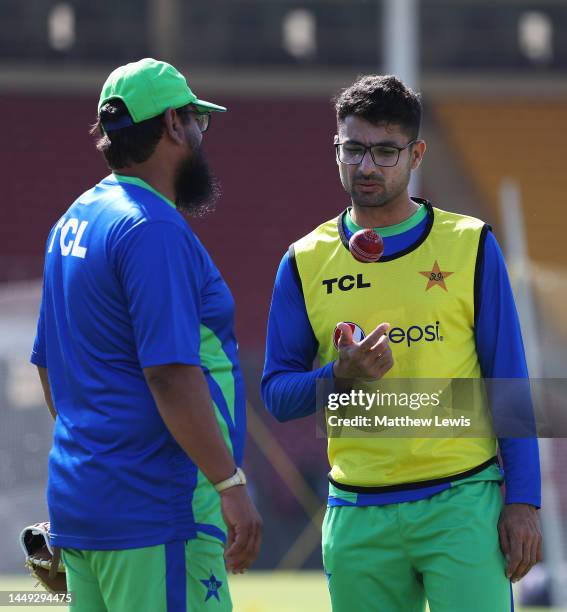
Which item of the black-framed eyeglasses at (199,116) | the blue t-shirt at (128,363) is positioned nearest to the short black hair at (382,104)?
the black-framed eyeglasses at (199,116)

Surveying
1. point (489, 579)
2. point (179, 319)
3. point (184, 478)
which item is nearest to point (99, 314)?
point (179, 319)

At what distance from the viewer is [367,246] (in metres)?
3.21

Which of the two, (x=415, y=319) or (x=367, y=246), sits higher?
(x=367, y=246)

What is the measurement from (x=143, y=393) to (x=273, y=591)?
7.05 meters

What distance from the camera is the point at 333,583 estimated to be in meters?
3.21

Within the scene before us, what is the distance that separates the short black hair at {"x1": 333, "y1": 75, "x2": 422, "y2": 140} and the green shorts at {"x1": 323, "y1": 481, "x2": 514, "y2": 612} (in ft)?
3.15

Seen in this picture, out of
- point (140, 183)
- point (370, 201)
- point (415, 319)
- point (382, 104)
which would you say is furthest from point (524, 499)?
point (140, 183)

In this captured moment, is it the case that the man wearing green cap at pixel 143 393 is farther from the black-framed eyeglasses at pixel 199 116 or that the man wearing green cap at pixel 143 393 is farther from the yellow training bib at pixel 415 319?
the yellow training bib at pixel 415 319

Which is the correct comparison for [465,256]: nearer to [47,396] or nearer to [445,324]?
[445,324]

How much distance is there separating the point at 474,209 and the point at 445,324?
12394 mm

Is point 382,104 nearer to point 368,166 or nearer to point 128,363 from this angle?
point 368,166

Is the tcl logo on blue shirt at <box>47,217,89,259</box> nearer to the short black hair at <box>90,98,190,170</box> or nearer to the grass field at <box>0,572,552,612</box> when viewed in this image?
the short black hair at <box>90,98,190,170</box>

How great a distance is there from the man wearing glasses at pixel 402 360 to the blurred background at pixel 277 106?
396 inches

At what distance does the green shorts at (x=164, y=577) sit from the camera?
2.84m
